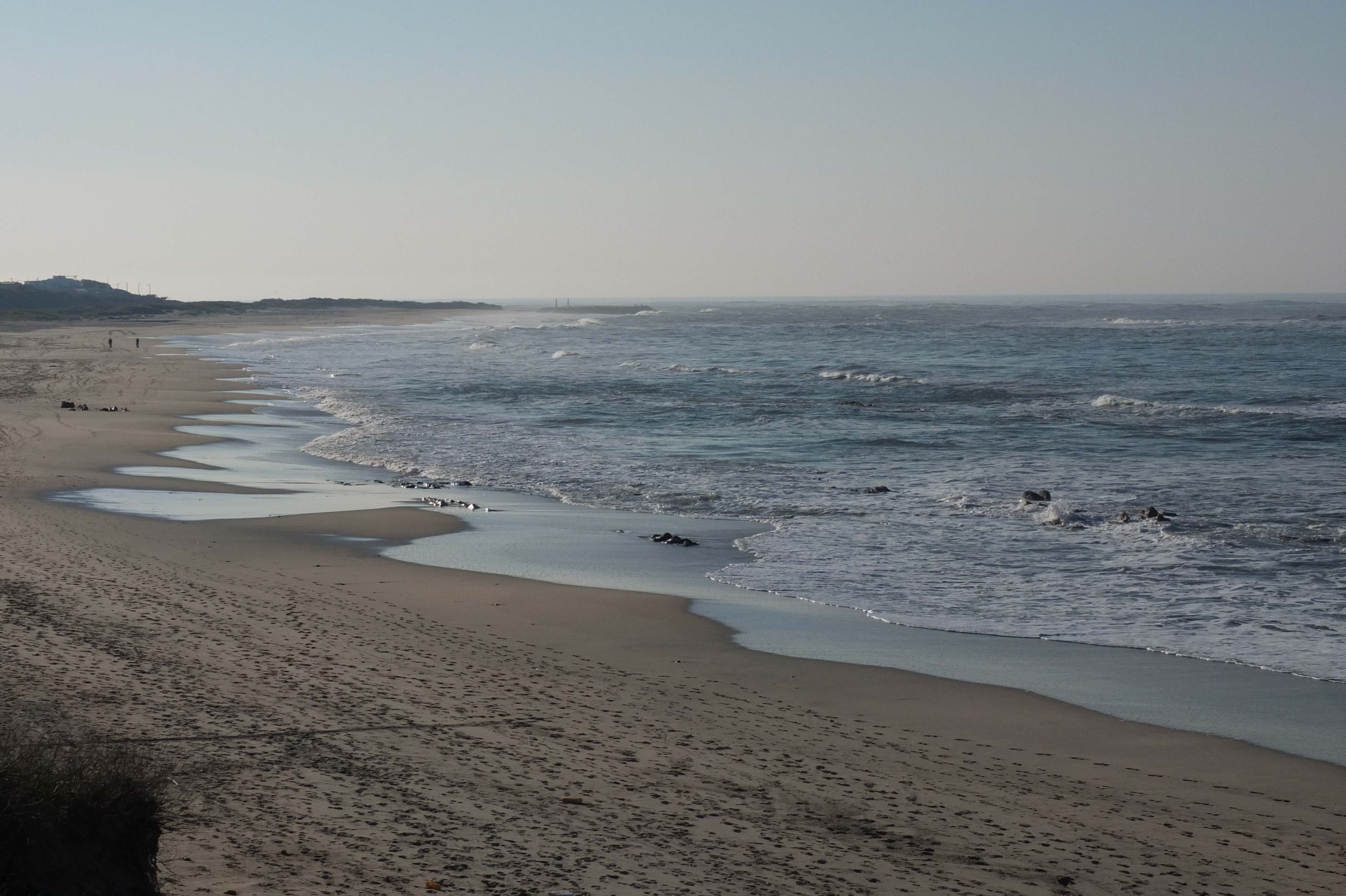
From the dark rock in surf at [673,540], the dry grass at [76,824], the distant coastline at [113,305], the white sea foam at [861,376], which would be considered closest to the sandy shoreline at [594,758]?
the dry grass at [76,824]

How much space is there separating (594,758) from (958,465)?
52.2 ft

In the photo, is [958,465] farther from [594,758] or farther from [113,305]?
[113,305]

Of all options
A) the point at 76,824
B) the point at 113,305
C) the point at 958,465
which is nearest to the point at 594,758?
the point at 76,824

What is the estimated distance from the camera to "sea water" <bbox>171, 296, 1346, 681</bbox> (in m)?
11.2

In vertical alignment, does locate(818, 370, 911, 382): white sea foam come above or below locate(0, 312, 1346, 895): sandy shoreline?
above

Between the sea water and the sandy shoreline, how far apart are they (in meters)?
2.72

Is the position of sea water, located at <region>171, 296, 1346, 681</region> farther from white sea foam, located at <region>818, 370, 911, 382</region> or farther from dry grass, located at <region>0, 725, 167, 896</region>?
dry grass, located at <region>0, 725, 167, 896</region>

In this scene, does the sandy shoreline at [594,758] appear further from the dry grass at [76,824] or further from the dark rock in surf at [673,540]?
the dark rock in surf at [673,540]

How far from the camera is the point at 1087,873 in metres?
5.24

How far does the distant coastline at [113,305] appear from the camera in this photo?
95.3m

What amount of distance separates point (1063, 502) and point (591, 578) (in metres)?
8.20

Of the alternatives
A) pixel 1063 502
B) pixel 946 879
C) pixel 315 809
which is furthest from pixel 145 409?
pixel 946 879

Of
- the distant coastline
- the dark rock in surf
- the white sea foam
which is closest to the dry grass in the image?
the dark rock in surf

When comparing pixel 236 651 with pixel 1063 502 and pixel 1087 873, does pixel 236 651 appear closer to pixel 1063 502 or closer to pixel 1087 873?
pixel 1087 873
